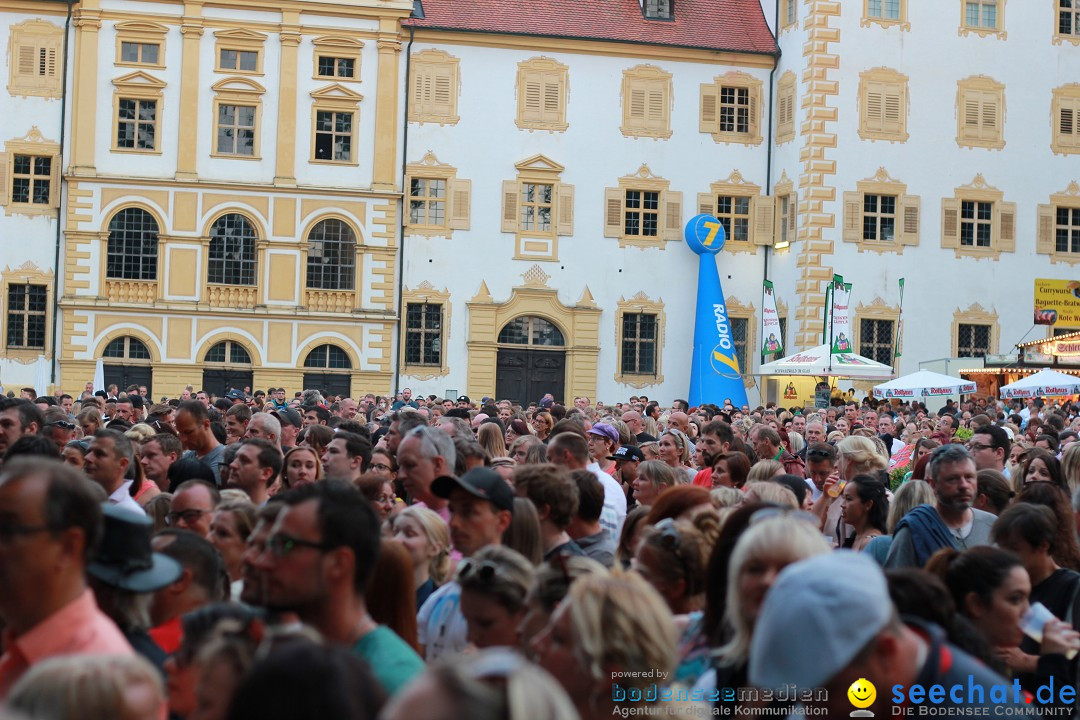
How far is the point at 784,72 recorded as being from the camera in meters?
41.2

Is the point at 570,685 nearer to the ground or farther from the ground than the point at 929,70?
nearer to the ground

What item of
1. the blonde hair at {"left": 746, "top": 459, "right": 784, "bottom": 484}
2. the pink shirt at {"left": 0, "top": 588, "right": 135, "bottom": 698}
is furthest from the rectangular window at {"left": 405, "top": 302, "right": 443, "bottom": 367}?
the pink shirt at {"left": 0, "top": 588, "right": 135, "bottom": 698}

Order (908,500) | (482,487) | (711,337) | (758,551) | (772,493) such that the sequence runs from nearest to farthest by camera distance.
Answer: (758,551) → (482,487) → (772,493) → (908,500) → (711,337)

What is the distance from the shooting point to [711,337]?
128 ft

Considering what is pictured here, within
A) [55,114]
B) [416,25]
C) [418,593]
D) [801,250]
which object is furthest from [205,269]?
[418,593]

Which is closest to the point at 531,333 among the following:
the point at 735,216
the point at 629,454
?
the point at 735,216

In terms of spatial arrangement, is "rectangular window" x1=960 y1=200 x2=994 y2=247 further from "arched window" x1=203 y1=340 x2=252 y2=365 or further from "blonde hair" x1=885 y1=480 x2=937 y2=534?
"blonde hair" x1=885 y1=480 x2=937 y2=534

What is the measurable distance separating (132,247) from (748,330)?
16.8 m

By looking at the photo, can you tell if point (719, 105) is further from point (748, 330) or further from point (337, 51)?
point (337, 51)

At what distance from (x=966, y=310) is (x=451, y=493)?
36317mm

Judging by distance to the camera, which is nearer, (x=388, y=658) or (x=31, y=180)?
(x=388, y=658)

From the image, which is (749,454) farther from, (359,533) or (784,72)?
(784,72)

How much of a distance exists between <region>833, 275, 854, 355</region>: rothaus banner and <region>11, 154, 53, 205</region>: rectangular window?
2041 cm

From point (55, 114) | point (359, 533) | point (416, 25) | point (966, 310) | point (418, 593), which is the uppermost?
point (416, 25)
